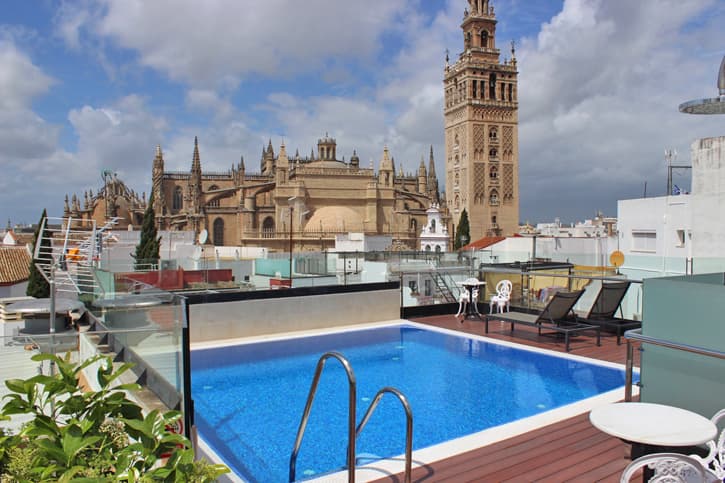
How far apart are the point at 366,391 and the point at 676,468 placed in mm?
5374

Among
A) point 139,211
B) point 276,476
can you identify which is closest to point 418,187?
point 139,211

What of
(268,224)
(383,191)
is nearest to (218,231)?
(268,224)

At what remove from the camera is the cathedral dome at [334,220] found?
160 feet

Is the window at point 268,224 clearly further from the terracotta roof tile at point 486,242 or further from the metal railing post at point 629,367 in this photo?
the metal railing post at point 629,367

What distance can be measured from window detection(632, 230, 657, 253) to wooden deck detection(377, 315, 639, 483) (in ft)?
54.3

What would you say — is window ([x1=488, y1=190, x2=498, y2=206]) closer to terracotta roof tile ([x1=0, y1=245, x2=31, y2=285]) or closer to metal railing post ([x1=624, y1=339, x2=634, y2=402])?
terracotta roof tile ([x1=0, y1=245, x2=31, y2=285])

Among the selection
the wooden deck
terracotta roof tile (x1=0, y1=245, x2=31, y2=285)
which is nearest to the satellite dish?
the wooden deck

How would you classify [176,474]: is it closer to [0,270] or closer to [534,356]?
[534,356]

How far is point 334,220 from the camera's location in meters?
49.2

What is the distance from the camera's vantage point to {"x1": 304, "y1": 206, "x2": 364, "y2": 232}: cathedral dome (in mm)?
48719

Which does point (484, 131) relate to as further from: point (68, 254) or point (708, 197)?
point (68, 254)

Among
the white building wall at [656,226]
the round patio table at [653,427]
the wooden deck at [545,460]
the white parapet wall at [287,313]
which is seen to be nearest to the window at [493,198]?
the white building wall at [656,226]

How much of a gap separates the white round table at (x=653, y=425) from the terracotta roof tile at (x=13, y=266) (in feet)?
101

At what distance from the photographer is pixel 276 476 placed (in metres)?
4.93
